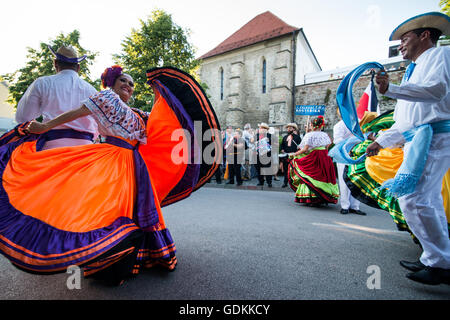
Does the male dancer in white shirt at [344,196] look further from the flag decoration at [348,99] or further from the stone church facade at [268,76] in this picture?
the stone church facade at [268,76]

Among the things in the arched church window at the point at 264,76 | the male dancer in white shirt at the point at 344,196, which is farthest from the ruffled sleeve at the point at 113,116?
the arched church window at the point at 264,76

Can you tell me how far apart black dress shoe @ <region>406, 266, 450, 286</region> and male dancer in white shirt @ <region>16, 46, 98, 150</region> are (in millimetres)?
3191

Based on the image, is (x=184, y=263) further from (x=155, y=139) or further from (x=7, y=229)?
(x=7, y=229)

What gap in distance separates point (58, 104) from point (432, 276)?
11.7ft

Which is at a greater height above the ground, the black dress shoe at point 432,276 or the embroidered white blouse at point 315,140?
the embroidered white blouse at point 315,140

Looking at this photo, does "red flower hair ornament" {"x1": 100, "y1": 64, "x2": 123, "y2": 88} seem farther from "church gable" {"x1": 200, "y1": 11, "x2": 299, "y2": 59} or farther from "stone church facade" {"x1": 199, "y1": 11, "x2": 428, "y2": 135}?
"church gable" {"x1": 200, "y1": 11, "x2": 299, "y2": 59}

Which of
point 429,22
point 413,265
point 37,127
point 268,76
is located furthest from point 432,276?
point 268,76

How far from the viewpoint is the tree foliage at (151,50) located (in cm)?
1759

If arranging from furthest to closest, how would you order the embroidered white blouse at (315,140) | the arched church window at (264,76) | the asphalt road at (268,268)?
1. the arched church window at (264,76)
2. the embroidered white blouse at (315,140)
3. the asphalt road at (268,268)

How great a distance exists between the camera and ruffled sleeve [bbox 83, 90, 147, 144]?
6.14ft

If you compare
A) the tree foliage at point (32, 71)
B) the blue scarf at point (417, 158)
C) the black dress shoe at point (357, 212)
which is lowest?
the black dress shoe at point (357, 212)

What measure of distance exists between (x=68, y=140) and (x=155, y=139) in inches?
30.9

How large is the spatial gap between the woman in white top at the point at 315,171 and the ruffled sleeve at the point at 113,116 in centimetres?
437

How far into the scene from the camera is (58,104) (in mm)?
2236
